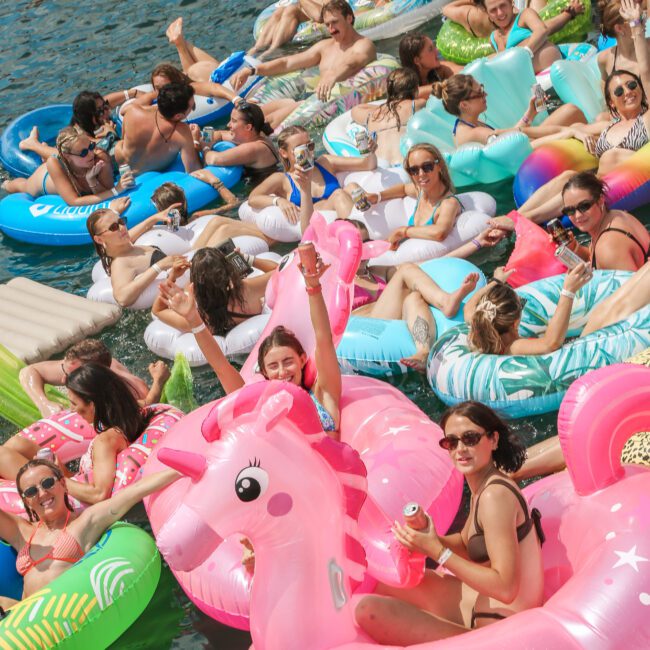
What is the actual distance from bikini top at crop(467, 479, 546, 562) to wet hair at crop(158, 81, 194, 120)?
6.58m

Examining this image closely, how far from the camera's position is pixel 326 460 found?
154 inches

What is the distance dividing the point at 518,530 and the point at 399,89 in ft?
19.2

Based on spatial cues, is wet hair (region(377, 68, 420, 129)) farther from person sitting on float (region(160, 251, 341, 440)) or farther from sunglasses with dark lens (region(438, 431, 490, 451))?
sunglasses with dark lens (region(438, 431, 490, 451))

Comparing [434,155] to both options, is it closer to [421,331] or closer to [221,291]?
[421,331]

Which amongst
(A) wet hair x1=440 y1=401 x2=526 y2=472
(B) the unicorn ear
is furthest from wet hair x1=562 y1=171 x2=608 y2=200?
(B) the unicorn ear

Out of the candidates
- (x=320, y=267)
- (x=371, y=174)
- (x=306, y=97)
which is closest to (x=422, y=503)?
(x=320, y=267)

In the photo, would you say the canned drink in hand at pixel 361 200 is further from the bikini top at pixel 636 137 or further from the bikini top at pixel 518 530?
the bikini top at pixel 518 530

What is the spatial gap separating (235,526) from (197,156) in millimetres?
6684

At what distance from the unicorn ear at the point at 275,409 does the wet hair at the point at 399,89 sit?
18.3 ft

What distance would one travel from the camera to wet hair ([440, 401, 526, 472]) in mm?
3936

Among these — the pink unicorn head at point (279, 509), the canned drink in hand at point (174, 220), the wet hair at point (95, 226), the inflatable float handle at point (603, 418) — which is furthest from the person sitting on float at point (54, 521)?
the canned drink in hand at point (174, 220)

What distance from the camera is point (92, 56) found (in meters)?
14.1

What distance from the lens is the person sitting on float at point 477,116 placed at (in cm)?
819

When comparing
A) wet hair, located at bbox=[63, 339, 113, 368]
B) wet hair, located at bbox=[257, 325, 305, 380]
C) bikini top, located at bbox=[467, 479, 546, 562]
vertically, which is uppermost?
wet hair, located at bbox=[257, 325, 305, 380]
